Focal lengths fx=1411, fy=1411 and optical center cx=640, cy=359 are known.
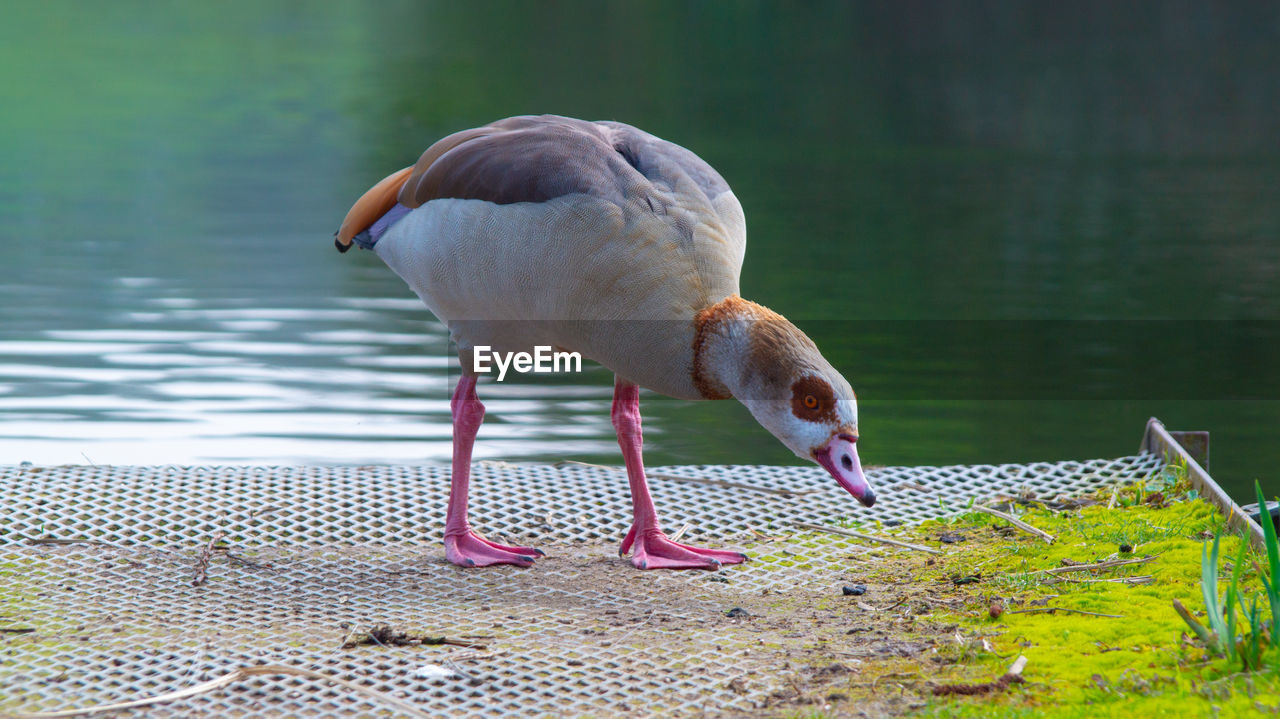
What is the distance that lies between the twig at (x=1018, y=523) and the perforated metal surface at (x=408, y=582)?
0.56 ft

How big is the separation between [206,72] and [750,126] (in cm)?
1654

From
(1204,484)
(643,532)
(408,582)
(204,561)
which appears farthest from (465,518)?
(1204,484)

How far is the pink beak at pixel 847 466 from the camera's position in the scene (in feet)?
15.0

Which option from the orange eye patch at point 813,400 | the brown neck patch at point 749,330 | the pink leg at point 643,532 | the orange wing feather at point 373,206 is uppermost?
the orange wing feather at point 373,206

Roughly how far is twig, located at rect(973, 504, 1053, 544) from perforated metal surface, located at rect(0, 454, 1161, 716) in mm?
170

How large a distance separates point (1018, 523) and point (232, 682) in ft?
10.1

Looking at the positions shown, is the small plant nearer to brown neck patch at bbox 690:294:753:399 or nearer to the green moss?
the green moss

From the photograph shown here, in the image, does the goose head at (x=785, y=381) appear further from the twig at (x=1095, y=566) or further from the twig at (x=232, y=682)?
the twig at (x=232, y=682)

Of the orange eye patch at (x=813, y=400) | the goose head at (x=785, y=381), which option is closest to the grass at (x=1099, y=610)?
the goose head at (x=785, y=381)

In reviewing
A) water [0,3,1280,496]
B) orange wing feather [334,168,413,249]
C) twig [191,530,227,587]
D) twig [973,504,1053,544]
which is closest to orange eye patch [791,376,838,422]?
twig [973,504,1053,544]

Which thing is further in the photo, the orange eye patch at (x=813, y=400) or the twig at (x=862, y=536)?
the twig at (x=862, y=536)

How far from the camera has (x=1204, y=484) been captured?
555cm

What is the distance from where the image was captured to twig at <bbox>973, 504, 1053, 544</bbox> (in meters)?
5.27

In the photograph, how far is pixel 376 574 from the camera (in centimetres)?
503
